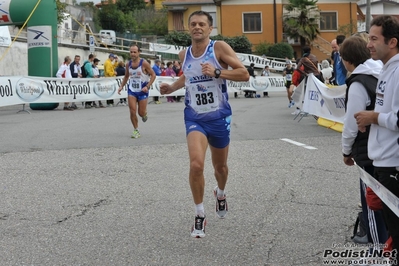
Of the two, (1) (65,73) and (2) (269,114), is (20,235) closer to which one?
(2) (269,114)

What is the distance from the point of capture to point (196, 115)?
6.39 metres

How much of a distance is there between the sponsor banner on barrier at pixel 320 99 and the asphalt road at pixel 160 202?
1241mm

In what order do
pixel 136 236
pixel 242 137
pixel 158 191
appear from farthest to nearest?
pixel 242 137
pixel 158 191
pixel 136 236

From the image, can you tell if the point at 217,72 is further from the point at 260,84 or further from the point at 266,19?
the point at 266,19

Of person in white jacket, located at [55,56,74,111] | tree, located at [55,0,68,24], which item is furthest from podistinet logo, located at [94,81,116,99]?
tree, located at [55,0,68,24]

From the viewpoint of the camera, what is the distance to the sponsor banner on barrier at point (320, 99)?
47.5 ft

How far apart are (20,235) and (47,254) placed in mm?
716

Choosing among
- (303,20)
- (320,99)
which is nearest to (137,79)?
(320,99)

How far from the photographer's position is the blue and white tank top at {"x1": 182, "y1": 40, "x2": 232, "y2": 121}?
6.38m

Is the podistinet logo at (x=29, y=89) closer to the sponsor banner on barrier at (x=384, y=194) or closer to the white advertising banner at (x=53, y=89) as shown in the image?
the white advertising banner at (x=53, y=89)

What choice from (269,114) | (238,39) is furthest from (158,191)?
(238,39)

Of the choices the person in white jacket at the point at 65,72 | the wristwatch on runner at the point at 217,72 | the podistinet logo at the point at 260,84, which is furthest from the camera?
the podistinet logo at the point at 260,84

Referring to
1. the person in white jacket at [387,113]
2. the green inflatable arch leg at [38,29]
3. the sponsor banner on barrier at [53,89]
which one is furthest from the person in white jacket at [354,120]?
the green inflatable arch leg at [38,29]

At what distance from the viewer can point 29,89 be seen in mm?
21781
